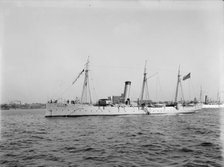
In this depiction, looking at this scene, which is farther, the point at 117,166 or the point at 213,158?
the point at 213,158

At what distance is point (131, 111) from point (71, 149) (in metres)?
39.4

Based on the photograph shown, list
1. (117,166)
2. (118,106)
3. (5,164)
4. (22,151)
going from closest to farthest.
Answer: (117,166), (5,164), (22,151), (118,106)

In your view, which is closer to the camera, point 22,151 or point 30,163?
point 30,163

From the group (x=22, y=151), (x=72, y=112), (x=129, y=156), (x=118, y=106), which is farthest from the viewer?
(x=118, y=106)

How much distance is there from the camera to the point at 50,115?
4462 cm

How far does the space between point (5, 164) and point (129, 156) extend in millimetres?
5818

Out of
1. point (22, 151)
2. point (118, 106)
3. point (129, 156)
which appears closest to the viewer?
point (129, 156)

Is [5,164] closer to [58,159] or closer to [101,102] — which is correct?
[58,159]

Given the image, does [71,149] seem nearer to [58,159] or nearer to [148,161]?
[58,159]

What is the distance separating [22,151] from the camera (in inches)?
488

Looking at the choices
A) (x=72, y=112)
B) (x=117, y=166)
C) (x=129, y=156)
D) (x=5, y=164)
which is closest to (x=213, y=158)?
(x=129, y=156)

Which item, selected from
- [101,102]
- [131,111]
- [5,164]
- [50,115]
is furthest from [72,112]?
[5,164]

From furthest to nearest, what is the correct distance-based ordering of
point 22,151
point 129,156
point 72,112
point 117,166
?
point 72,112, point 22,151, point 129,156, point 117,166

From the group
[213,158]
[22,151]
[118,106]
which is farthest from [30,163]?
[118,106]
